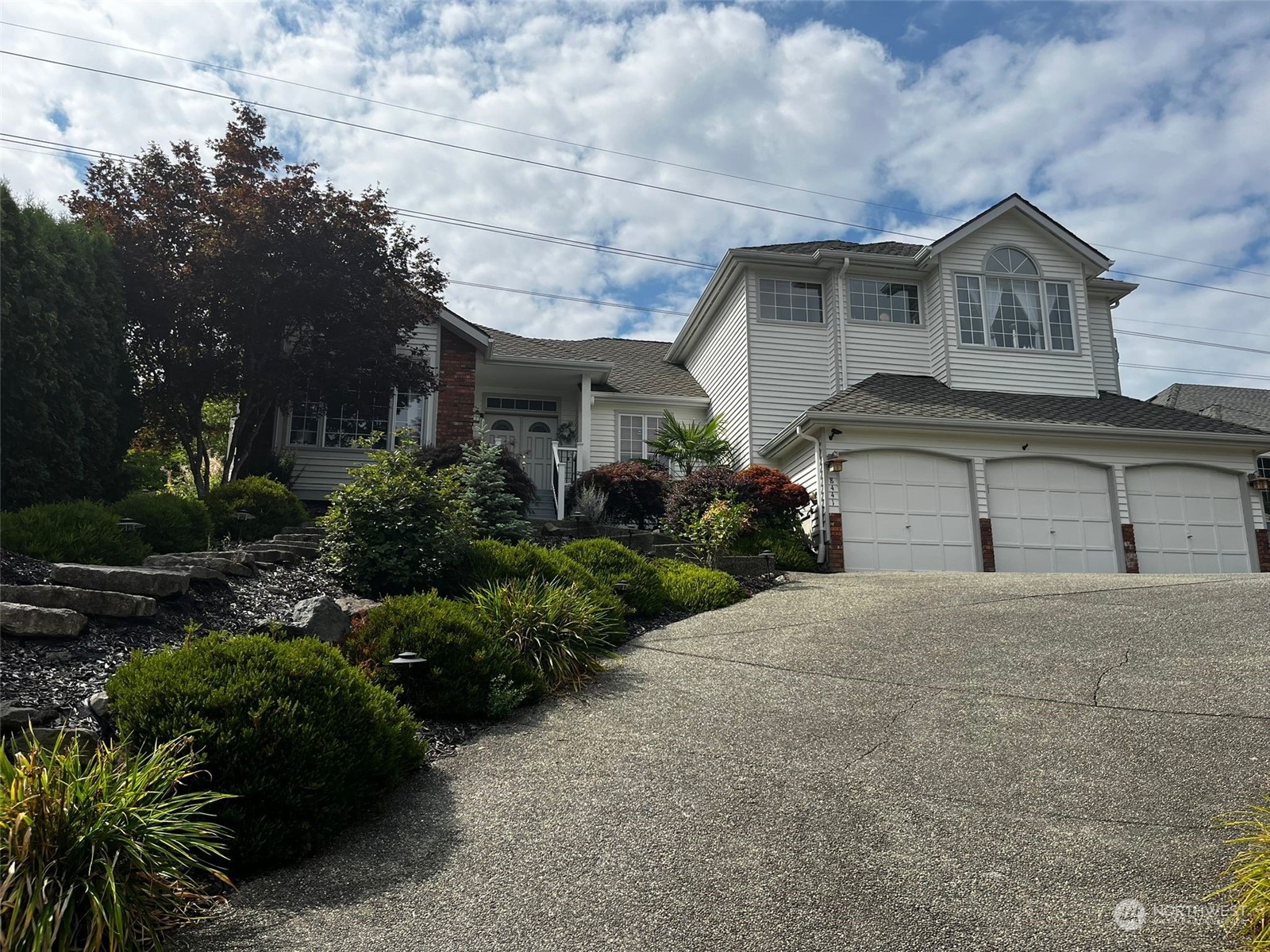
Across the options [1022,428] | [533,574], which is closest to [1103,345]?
[1022,428]

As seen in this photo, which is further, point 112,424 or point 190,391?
point 190,391

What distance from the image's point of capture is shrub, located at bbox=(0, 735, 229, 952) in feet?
11.5

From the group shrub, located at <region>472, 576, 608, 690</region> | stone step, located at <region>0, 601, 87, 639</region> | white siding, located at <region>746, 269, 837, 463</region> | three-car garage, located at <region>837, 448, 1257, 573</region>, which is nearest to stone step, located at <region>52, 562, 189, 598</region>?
stone step, located at <region>0, 601, 87, 639</region>

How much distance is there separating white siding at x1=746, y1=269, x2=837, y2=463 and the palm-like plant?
713mm

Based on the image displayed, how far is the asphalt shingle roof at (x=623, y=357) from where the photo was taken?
20.7 metres

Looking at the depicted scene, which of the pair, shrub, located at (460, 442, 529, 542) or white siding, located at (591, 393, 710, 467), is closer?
shrub, located at (460, 442, 529, 542)

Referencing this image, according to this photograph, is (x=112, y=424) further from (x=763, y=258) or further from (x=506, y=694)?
(x=763, y=258)

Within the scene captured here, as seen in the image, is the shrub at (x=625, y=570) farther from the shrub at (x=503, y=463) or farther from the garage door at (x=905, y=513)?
the garage door at (x=905, y=513)

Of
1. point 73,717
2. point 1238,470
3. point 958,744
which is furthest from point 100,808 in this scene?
point 1238,470

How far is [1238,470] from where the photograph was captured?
55.5ft

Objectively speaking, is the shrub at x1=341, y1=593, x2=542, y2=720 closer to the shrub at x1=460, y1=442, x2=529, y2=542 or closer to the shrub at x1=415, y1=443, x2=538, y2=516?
the shrub at x1=460, y1=442, x2=529, y2=542

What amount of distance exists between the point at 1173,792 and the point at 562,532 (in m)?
11.1

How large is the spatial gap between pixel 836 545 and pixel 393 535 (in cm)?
826

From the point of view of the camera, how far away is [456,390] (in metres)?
18.0
